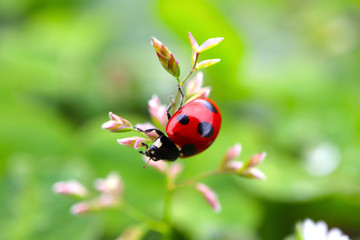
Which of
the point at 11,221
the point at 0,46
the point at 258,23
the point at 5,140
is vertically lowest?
the point at 11,221

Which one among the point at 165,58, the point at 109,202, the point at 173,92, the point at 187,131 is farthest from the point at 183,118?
the point at 173,92

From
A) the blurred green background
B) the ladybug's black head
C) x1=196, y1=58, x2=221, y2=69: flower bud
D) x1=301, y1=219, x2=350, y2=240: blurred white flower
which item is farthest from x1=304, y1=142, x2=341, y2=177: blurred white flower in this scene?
x1=196, y1=58, x2=221, y2=69: flower bud

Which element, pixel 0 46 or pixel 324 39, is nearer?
pixel 0 46

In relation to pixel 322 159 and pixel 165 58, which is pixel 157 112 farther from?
pixel 322 159

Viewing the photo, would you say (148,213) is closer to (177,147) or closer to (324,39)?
(177,147)

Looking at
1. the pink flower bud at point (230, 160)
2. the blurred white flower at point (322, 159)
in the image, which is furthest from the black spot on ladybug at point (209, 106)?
the blurred white flower at point (322, 159)

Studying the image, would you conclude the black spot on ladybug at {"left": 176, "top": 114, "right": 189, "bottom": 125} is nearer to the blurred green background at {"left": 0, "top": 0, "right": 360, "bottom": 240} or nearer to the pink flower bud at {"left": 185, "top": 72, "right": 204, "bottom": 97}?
the pink flower bud at {"left": 185, "top": 72, "right": 204, "bottom": 97}

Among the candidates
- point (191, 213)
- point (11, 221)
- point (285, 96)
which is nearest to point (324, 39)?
point (285, 96)
